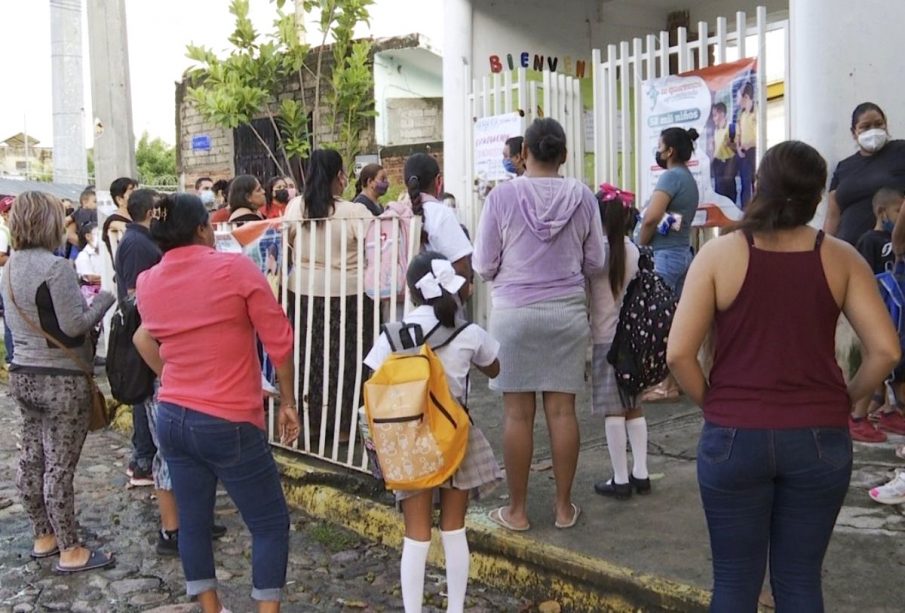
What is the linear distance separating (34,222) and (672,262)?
404cm

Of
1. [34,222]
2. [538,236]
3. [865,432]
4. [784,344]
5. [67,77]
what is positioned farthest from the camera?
[67,77]

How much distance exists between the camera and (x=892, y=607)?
337 centimetres

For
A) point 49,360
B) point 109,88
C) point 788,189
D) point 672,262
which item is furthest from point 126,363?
point 109,88

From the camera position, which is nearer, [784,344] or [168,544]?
[784,344]

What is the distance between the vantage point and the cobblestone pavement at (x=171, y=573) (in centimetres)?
417

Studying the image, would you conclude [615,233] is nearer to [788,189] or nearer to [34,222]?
[788,189]

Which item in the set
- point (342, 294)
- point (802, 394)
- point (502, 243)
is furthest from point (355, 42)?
point (802, 394)

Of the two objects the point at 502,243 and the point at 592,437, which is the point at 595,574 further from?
the point at 592,437

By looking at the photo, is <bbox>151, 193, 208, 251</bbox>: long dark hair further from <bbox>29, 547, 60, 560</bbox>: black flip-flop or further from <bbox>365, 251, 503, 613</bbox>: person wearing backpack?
<bbox>29, 547, 60, 560</bbox>: black flip-flop

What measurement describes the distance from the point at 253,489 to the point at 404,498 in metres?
0.57

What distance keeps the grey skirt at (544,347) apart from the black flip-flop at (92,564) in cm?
222

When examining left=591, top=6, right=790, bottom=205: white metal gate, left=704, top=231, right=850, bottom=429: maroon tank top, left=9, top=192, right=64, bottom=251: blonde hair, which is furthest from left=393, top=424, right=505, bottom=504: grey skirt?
left=591, top=6, right=790, bottom=205: white metal gate

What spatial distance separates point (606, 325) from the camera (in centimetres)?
463

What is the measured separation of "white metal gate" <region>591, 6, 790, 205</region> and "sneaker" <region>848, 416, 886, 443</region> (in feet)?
6.89
